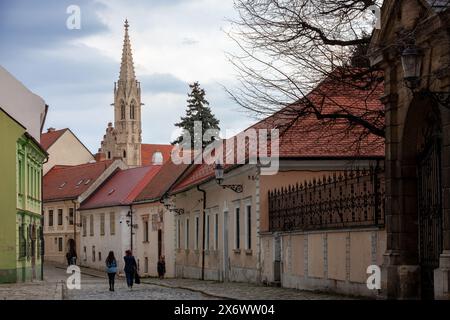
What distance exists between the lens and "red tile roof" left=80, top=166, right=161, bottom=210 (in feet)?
225

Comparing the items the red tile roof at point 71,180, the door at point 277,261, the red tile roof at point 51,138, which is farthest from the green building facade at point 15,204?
the red tile roof at point 51,138

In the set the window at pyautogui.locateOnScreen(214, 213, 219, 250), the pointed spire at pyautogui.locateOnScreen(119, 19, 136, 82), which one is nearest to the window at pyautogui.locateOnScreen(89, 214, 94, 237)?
the window at pyautogui.locateOnScreen(214, 213, 219, 250)

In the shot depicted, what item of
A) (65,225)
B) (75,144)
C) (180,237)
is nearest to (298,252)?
(180,237)

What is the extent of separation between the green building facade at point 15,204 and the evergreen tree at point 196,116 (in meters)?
37.6

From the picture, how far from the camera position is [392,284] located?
711 inches

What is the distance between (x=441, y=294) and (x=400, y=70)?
4675mm

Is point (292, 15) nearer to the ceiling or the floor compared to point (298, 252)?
nearer to the ceiling

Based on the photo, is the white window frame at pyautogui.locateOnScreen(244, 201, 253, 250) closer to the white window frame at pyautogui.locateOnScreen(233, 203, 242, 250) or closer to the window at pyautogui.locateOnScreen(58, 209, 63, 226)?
the white window frame at pyautogui.locateOnScreen(233, 203, 242, 250)

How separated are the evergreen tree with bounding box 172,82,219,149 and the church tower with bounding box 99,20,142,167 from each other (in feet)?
173

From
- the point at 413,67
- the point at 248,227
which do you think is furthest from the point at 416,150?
the point at 248,227

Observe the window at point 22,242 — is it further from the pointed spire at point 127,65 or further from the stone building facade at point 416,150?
the pointed spire at point 127,65

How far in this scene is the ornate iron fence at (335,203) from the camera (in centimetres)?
2061

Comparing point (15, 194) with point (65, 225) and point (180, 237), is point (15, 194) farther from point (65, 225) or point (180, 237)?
point (65, 225)

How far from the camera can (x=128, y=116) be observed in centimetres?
14300
